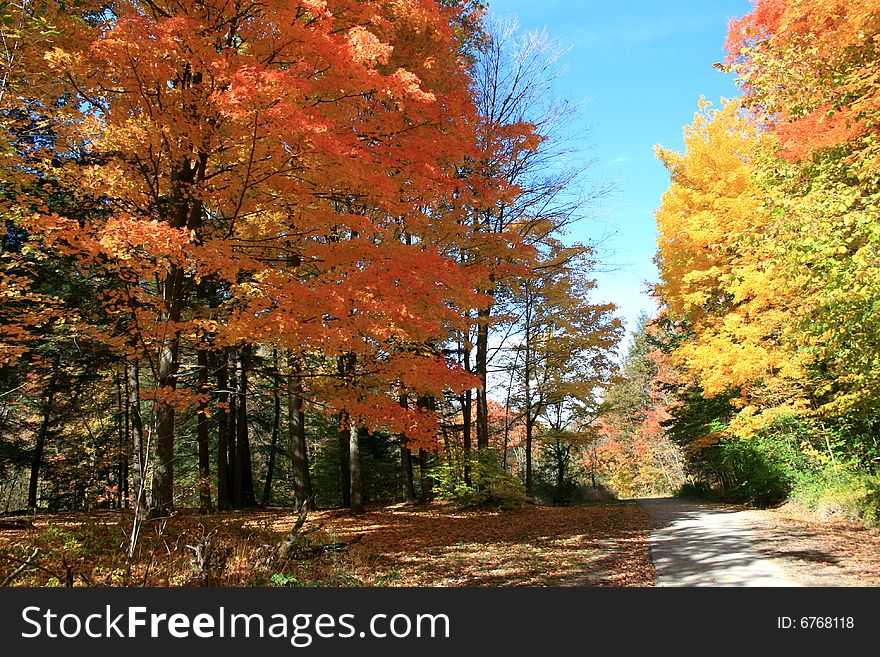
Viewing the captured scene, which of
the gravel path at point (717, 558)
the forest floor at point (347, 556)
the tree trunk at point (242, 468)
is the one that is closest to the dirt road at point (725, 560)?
the gravel path at point (717, 558)

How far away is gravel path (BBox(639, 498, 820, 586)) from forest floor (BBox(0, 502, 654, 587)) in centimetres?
33

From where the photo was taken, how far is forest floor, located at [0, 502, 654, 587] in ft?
18.1

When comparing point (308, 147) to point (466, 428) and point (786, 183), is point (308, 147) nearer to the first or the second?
point (786, 183)

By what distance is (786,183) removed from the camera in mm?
9305

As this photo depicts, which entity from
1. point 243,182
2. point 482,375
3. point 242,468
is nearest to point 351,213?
point 243,182

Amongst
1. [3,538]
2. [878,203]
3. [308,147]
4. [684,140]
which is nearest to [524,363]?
[684,140]

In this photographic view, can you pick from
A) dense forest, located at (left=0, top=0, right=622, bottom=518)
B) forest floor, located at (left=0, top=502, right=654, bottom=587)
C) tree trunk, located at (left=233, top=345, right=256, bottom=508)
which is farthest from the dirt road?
tree trunk, located at (left=233, top=345, right=256, bottom=508)

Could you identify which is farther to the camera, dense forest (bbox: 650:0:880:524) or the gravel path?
dense forest (bbox: 650:0:880:524)

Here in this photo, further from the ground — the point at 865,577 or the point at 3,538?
the point at 3,538

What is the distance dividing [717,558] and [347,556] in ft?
17.7

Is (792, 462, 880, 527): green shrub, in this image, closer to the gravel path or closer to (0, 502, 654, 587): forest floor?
the gravel path

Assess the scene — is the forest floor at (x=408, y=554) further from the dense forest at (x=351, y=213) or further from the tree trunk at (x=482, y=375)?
the tree trunk at (x=482, y=375)

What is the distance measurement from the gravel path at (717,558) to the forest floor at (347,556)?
332mm

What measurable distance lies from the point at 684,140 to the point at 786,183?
332 inches
